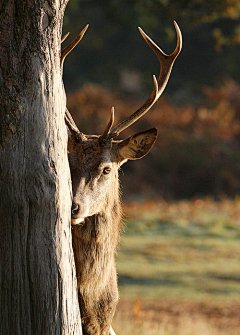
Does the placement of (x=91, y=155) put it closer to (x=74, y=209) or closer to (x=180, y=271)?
(x=74, y=209)

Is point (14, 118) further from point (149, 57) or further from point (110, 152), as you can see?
point (149, 57)

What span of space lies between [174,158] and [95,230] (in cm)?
1386

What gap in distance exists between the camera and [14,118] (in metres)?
2.82

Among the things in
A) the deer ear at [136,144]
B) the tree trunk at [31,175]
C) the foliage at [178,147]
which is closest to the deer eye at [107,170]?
the deer ear at [136,144]

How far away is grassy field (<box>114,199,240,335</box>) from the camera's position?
7266 mm

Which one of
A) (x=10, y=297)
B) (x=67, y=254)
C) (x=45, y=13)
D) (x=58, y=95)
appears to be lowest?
(x=10, y=297)

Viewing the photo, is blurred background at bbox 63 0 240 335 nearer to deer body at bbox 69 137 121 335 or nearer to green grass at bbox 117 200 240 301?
green grass at bbox 117 200 240 301

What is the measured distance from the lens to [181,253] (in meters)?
10.6

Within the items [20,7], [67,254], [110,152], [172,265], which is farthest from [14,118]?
[172,265]

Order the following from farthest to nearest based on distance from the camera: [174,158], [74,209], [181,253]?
[174,158] → [181,253] → [74,209]

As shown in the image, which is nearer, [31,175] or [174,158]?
[31,175]

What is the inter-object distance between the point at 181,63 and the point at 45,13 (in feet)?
79.3

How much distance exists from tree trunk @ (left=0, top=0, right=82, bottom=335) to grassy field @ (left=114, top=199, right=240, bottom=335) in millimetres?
2407

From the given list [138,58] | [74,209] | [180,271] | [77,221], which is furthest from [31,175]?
[138,58]
